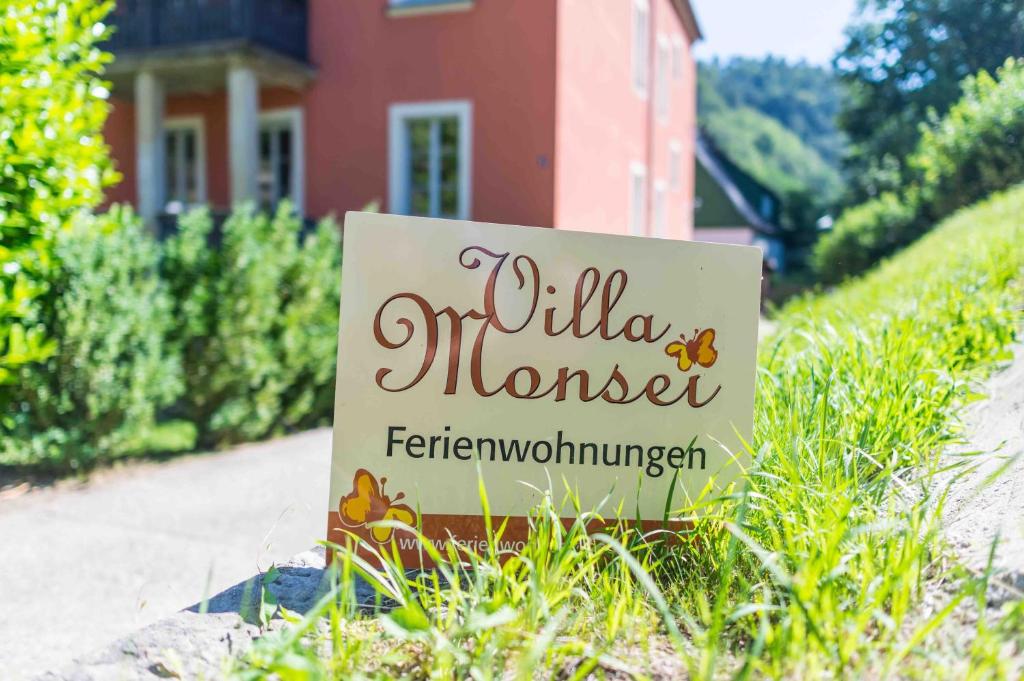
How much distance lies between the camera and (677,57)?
61.9 ft

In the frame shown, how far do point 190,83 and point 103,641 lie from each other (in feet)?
36.1

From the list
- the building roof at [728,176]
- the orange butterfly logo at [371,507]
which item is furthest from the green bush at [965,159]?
the building roof at [728,176]

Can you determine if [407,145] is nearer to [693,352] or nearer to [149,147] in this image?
[149,147]

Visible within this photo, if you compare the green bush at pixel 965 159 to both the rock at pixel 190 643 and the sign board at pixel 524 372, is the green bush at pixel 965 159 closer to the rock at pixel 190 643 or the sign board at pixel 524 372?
the sign board at pixel 524 372

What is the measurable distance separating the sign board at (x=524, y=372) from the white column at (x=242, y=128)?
9860 millimetres

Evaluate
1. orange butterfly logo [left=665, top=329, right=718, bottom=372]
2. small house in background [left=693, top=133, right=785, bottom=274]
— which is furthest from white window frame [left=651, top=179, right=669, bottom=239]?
small house in background [left=693, top=133, right=785, bottom=274]

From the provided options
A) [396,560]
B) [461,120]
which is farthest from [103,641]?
[461,120]

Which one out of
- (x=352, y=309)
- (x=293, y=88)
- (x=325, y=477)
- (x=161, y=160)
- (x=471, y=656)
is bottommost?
(x=325, y=477)

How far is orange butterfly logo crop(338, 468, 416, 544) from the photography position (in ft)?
6.77

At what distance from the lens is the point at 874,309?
15.4 feet

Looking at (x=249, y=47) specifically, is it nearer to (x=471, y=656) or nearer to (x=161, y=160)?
(x=161, y=160)

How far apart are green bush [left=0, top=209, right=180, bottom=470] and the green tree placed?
24.3ft

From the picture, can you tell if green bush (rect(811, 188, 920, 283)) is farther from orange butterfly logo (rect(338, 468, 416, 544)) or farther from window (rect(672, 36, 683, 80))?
orange butterfly logo (rect(338, 468, 416, 544))

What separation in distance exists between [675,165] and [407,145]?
941 cm
